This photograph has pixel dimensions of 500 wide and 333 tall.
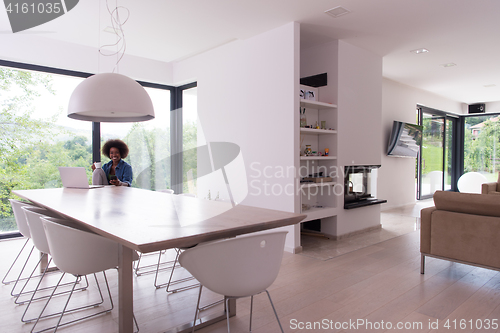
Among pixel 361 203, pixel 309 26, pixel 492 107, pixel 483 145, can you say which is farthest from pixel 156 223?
pixel 483 145

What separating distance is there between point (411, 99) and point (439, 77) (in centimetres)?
107

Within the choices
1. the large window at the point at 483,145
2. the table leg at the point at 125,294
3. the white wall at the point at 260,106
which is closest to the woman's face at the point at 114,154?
the white wall at the point at 260,106

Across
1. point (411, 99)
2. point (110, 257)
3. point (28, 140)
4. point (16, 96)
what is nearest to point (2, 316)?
point (110, 257)

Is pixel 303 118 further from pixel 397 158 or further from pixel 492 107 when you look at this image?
pixel 492 107

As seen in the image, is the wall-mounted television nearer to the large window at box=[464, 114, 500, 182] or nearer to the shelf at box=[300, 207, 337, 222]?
the shelf at box=[300, 207, 337, 222]

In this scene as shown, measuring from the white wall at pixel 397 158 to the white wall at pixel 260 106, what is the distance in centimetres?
351

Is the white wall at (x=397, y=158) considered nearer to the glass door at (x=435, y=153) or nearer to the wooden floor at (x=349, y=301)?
the glass door at (x=435, y=153)

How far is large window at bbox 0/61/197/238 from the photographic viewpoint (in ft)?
15.1

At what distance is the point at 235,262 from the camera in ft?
5.20

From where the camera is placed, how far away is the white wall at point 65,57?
4.46 meters

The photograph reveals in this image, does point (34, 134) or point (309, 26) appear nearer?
point (309, 26)

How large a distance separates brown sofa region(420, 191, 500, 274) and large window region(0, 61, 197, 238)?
369 centimetres

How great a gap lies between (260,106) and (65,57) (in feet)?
9.53

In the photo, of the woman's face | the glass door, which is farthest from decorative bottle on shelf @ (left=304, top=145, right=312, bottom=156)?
the glass door
